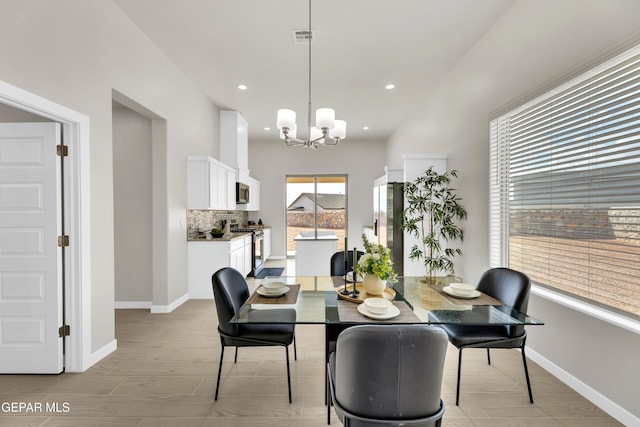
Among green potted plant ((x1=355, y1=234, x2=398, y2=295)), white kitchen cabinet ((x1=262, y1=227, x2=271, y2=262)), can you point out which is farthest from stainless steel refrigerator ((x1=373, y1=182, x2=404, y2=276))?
white kitchen cabinet ((x1=262, y1=227, x2=271, y2=262))

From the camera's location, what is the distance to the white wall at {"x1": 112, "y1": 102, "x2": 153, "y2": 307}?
398 cm

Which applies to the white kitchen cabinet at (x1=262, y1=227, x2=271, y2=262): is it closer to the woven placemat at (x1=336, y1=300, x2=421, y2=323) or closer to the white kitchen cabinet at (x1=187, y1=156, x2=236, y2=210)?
the white kitchen cabinet at (x1=187, y1=156, x2=236, y2=210)

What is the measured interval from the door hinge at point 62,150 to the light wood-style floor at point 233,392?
5.64 feet

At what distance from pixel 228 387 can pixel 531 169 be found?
3.03m

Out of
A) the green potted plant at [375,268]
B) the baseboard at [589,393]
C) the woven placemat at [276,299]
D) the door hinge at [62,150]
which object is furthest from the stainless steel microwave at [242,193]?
the baseboard at [589,393]

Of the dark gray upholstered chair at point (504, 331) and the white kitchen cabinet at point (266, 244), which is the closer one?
the dark gray upholstered chair at point (504, 331)

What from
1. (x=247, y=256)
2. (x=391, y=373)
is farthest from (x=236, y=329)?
(x=247, y=256)

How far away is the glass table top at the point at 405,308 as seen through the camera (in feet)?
5.53

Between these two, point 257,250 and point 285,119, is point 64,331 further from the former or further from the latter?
point 257,250

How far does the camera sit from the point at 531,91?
Result: 2.56 metres

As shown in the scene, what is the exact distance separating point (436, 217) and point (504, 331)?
1.73 m

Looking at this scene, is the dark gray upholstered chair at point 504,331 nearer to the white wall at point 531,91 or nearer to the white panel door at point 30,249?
the white wall at point 531,91

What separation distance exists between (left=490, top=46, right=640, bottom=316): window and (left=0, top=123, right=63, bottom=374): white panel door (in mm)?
3815

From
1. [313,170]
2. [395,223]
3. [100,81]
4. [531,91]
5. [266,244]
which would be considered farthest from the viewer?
[313,170]
